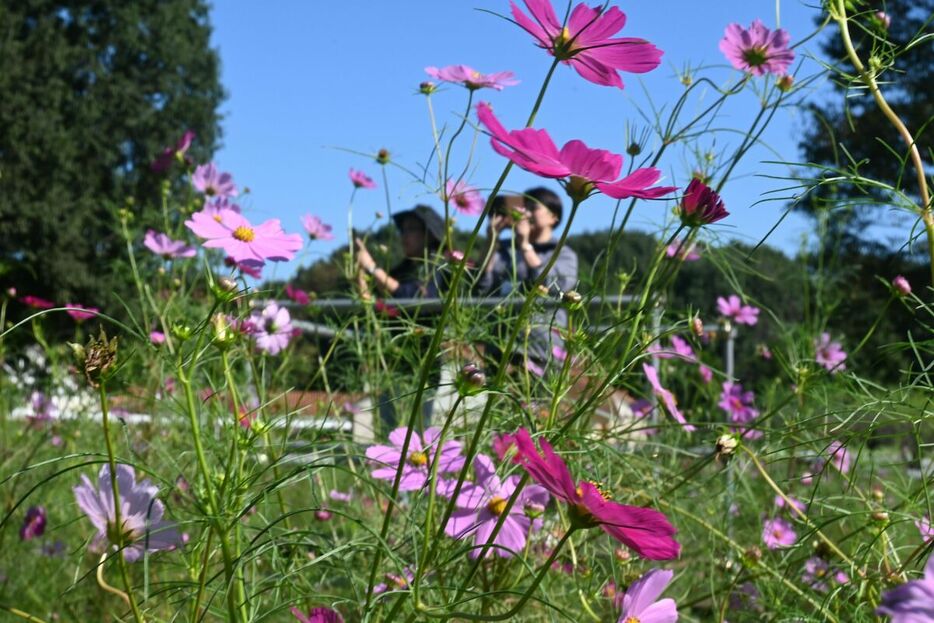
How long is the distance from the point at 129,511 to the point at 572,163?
33cm

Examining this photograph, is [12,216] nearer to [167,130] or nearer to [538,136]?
[167,130]

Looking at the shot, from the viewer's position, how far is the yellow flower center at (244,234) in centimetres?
64

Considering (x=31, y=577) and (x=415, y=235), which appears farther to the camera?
(x=415, y=235)

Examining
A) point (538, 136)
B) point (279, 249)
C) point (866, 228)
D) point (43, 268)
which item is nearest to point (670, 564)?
point (279, 249)

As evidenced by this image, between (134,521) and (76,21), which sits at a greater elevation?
(76,21)

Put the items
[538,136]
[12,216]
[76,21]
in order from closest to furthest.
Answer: [538,136] → [12,216] → [76,21]

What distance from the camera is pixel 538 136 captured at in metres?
0.43

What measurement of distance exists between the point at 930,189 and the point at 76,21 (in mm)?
14234

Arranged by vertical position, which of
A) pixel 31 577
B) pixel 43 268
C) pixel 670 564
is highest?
pixel 670 564

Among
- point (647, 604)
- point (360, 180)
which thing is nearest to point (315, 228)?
point (360, 180)

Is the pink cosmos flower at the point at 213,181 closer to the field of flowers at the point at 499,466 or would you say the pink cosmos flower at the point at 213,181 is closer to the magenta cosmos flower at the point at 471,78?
the field of flowers at the point at 499,466

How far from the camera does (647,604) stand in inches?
21.9

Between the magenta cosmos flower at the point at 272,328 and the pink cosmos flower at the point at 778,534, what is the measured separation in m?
0.56

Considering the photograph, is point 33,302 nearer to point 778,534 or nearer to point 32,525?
point 32,525
